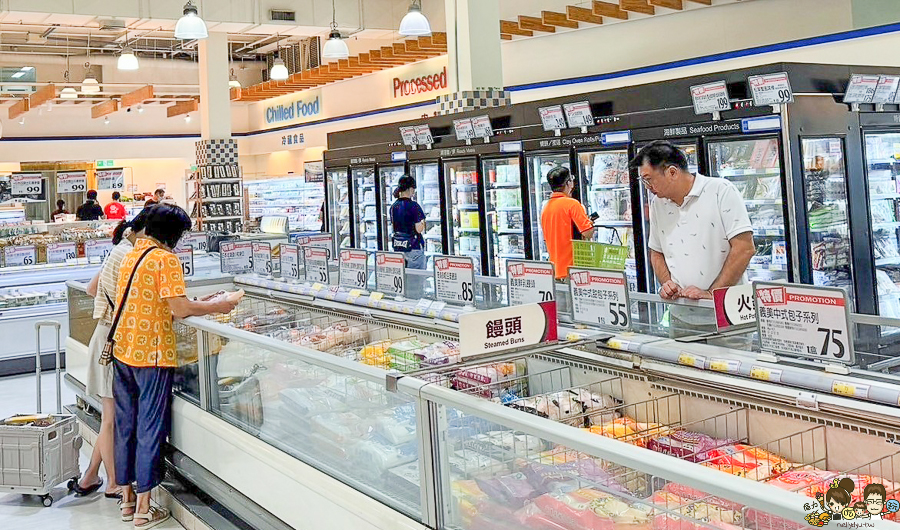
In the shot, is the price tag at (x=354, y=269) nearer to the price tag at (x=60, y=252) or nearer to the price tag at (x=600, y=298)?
the price tag at (x=600, y=298)

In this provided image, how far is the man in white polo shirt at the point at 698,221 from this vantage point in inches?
150

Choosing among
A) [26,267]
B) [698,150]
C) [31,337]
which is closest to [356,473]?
[698,150]

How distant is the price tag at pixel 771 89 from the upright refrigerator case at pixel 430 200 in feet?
13.6

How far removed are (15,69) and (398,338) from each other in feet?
47.4

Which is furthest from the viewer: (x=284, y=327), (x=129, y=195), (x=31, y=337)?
(x=129, y=195)

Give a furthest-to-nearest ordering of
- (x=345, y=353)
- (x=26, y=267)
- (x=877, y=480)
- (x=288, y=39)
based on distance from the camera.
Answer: (x=288, y=39)
(x=26, y=267)
(x=345, y=353)
(x=877, y=480)

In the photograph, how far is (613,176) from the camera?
7.27 m

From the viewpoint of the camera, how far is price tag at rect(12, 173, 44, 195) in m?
11.9

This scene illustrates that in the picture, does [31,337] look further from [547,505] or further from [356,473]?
[547,505]

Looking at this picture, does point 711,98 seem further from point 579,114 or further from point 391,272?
point 391,272

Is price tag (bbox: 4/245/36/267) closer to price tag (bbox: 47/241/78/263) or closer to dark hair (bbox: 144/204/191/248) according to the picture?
price tag (bbox: 47/241/78/263)

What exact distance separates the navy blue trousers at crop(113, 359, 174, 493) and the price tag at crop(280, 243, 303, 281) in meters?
1.17

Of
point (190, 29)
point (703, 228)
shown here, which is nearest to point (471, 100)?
point (190, 29)

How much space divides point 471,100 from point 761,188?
393cm
